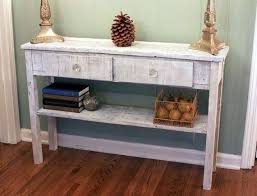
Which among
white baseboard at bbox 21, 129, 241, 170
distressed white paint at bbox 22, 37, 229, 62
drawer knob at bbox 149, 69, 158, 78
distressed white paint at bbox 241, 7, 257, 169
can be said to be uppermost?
distressed white paint at bbox 22, 37, 229, 62

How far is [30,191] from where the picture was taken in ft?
7.80

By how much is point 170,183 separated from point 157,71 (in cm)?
70

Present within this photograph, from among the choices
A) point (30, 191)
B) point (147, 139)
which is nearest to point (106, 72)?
point (147, 139)

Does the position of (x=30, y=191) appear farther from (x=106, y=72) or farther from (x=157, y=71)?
(x=157, y=71)

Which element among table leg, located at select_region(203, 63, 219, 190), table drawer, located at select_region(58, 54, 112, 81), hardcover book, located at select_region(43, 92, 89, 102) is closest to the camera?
table leg, located at select_region(203, 63, 219, 190)

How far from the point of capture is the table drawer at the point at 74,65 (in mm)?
2320

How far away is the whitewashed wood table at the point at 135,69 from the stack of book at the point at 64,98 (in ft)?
0.13

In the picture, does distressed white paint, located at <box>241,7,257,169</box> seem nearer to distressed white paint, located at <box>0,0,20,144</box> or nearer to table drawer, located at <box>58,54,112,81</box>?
table drawer, located at <box>58,54,112,81</box>

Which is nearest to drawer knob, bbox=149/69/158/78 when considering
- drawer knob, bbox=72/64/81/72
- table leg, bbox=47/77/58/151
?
drawer knob, bbox=72/64/81/72

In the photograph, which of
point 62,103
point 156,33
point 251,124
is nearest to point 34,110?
point 62,103

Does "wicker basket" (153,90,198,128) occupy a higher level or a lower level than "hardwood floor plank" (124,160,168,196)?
higher

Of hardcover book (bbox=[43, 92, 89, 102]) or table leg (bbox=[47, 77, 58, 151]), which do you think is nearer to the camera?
hardcover book (bbox=[43, 92, 89, 102])

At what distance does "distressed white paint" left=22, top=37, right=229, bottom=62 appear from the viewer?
2166 millimetres

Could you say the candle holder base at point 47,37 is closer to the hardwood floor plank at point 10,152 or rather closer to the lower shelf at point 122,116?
the lower shelf at point 122,116
